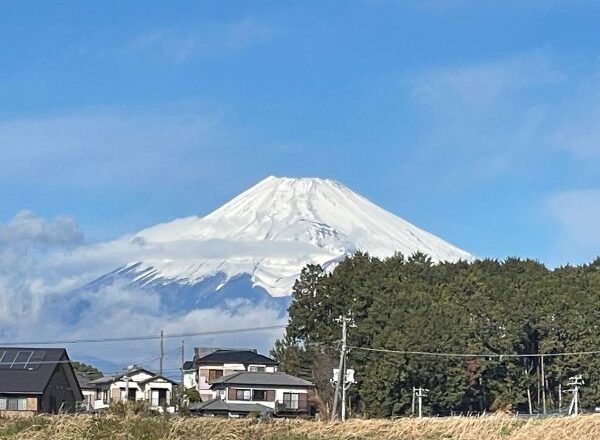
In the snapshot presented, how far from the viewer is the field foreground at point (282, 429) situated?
17391 millimetres

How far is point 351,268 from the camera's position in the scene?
5866 centimetres

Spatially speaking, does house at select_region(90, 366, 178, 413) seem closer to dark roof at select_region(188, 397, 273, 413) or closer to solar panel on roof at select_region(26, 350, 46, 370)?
dark roof at select_region(188, 397, 273, 413)

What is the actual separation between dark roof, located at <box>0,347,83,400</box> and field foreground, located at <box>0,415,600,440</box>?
26.1 meters

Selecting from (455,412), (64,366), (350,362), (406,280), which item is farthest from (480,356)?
(64,366)

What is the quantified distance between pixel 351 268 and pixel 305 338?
15.0 ft

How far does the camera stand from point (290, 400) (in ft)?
172

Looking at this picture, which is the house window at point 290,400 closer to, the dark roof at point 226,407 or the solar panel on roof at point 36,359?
the dark roof at point 226,407

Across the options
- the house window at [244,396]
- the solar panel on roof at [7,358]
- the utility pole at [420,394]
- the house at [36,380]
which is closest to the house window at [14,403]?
the house at [36,380]

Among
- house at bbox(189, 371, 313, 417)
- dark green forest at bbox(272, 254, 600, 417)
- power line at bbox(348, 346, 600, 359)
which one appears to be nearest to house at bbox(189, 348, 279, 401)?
dark green forest at bbox(272, 254, 600, 417)

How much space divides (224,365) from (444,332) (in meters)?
19.5

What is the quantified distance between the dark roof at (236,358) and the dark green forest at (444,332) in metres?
1.85

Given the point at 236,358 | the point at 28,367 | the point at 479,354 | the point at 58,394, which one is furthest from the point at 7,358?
the point at 479,354

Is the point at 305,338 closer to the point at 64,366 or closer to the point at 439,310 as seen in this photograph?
the point at 439,310

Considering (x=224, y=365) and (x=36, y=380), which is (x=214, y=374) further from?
(x=36, y=380)
